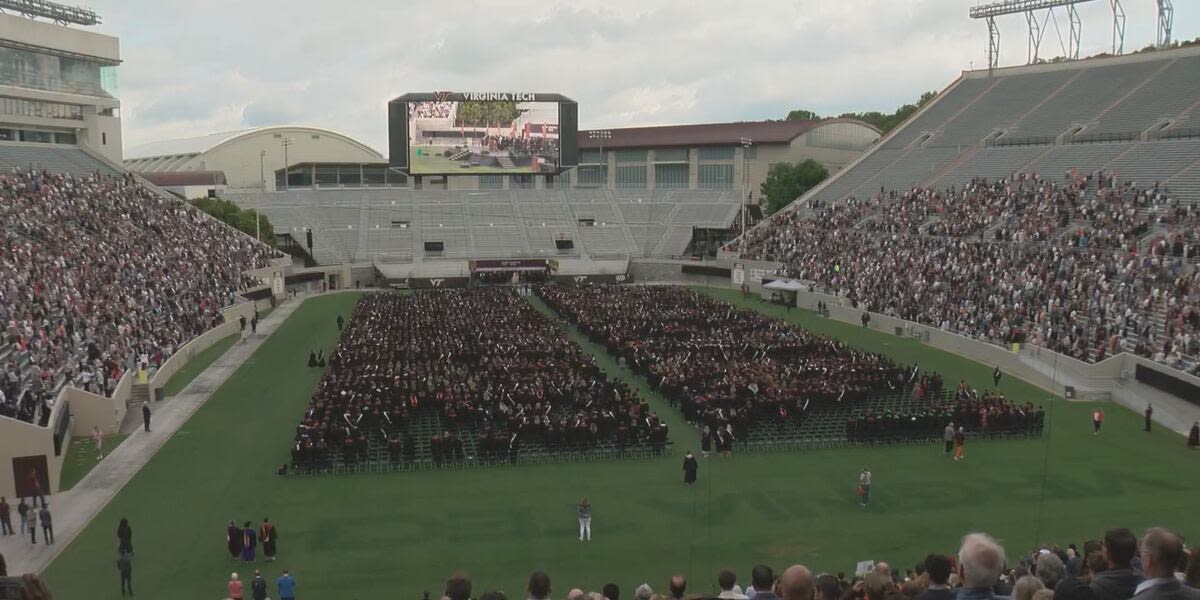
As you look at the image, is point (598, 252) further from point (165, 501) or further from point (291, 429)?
point (165, 501)

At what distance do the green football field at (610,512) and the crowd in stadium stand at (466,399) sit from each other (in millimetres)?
775

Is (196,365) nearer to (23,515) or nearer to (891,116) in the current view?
(23,515)

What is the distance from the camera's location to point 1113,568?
525 centimetres

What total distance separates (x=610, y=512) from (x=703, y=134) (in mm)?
69300

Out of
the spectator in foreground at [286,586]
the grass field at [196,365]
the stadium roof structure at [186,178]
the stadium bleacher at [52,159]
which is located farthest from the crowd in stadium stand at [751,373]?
the stadium roof structure at [186,178]

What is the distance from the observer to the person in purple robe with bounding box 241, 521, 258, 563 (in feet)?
51.1

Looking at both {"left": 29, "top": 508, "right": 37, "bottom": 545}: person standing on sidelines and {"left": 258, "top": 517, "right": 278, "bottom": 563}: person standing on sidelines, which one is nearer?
{"left": 258, "top": 517, "right": 278, "bottom": 563}: person standing on sidelines

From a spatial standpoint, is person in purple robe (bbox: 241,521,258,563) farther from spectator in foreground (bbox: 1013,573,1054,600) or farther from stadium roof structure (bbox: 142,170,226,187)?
stadium roof structure (bbox: 142,170,226,187)

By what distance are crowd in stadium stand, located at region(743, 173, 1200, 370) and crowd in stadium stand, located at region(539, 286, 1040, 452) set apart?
7.28 meters

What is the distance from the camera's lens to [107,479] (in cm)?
2030

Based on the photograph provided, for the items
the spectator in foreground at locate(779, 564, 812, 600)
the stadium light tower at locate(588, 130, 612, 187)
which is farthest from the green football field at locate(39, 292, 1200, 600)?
the stadium light tower at locate(588, 130, 612, 187)

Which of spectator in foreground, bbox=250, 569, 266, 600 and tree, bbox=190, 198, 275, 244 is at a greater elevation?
tree, bbox=190, 198, 275, 244

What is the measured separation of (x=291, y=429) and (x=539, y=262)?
41.7 metres

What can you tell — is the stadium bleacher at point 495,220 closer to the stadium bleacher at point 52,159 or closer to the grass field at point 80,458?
the stadium bleacher at point 52,159
